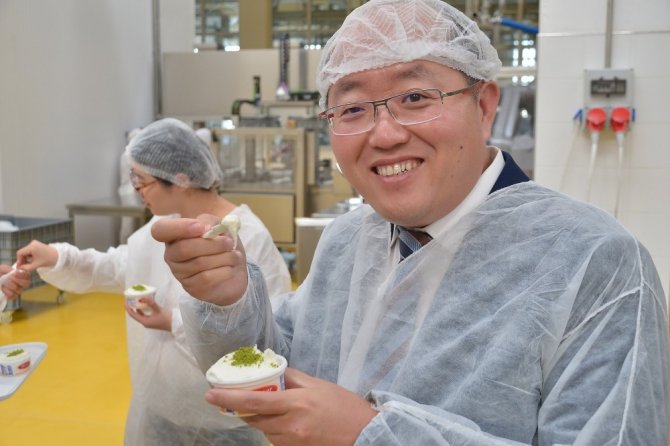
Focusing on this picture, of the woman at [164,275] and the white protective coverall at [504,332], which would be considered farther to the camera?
the woman at [164,275]

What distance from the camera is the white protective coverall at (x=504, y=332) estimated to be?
0.83 metres

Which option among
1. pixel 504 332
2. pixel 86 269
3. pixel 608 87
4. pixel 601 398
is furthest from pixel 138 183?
pixel 608 87

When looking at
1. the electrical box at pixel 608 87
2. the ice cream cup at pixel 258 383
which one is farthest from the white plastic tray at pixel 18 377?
the electrical box at pixel 608 87

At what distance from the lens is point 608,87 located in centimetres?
263

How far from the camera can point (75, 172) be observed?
17.2 ft

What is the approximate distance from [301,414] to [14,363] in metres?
0.95

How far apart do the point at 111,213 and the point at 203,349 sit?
4075mm

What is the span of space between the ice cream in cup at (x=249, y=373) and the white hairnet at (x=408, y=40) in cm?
45

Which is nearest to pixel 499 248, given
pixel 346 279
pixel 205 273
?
pixel 346 279

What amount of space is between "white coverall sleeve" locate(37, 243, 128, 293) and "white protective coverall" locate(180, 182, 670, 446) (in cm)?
110

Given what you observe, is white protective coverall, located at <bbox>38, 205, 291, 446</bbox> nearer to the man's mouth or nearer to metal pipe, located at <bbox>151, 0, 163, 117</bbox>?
the man's mouth

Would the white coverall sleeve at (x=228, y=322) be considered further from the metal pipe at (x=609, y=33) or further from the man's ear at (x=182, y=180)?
the metal pipe at (x=609, y=33)

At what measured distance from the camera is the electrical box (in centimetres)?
262

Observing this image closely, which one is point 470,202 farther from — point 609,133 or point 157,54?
point 157,54
